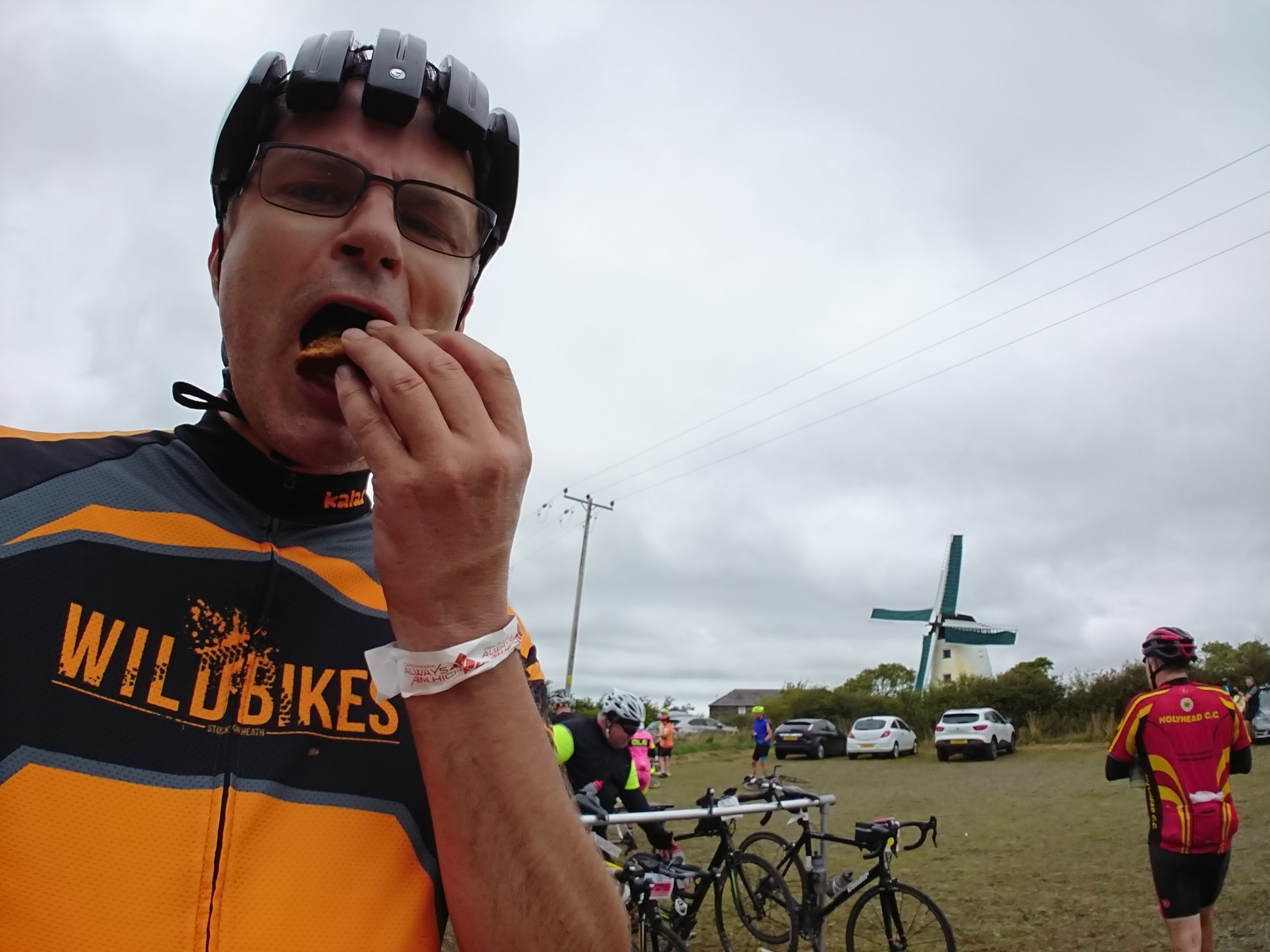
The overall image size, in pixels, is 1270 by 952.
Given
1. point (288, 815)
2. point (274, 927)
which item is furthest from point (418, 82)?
point (274, 927)

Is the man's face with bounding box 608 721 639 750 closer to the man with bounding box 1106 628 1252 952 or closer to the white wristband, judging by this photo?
the man with bounding box 1106 628 1252 952

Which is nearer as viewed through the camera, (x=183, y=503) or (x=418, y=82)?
(x=183, y=503)

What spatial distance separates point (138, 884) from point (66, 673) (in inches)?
10.4

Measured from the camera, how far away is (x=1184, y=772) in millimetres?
5352

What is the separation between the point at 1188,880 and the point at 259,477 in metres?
6.15

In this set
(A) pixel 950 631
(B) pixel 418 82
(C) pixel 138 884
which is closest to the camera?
(C) pixel 138 884

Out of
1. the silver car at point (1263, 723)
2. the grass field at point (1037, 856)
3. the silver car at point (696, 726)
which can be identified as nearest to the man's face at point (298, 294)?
the grass field at point (1037, 856)

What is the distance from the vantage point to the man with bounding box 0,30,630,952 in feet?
3.18

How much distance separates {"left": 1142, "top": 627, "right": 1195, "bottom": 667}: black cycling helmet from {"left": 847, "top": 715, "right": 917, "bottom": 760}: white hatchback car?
22731mm

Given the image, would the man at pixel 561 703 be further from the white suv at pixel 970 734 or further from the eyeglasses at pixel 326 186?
the white suv at pixel 970 734

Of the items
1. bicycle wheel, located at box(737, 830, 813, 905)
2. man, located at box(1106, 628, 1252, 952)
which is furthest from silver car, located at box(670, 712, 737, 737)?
man, located at box(1106, 628, 1252, 952)

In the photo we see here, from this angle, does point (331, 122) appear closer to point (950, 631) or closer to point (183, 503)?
point (183, 503)

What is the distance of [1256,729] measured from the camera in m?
22.3

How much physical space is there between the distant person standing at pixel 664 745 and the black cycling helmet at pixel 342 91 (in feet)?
69.1
